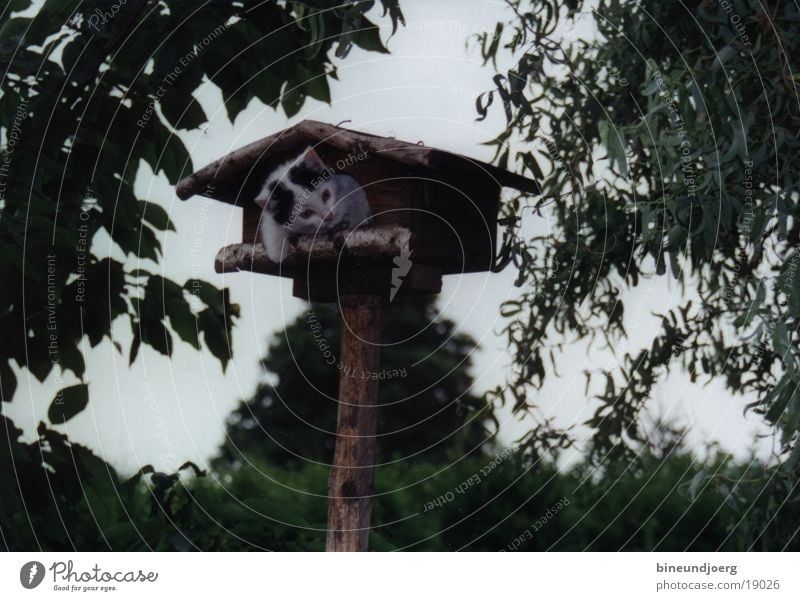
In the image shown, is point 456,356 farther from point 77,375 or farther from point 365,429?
point 77,375

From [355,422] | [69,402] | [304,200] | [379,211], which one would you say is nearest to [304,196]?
[304,200]

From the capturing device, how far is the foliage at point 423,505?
162 centimetres

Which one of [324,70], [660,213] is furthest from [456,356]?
[324,70]

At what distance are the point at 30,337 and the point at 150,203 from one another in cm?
28

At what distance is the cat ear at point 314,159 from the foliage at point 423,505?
53 cm

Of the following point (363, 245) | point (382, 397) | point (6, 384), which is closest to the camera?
point (363, 245)

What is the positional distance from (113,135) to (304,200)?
37cm

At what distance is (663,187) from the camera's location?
1.63 metres

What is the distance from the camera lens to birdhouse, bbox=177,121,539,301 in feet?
4.70

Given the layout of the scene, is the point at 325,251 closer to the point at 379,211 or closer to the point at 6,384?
the point at 379,211

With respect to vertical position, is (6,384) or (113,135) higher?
(113,135)

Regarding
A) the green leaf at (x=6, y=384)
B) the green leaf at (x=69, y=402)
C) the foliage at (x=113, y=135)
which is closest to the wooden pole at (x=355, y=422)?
the foliage at (x=113, y=135)

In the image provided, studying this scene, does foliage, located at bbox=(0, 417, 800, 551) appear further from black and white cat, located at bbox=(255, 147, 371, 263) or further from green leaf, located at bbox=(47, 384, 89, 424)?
black and white cat, located at bbox=(255, 147, 371, 263)

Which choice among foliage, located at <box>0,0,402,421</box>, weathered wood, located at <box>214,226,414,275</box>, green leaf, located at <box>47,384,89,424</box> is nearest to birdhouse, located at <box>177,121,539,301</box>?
weathered wood, located at <box>214,226,414,275</box>
